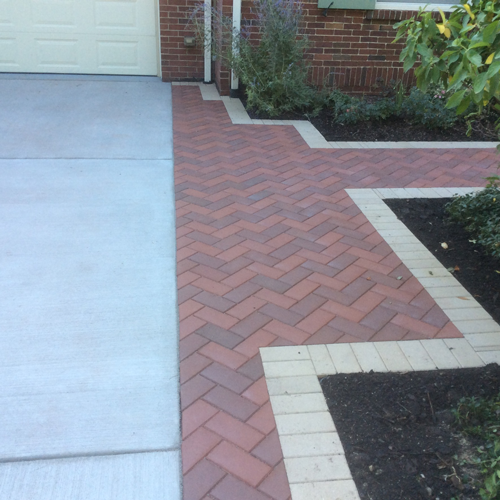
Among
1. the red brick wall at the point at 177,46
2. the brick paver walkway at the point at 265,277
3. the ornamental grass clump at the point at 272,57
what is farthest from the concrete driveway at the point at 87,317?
the red brick wall at the point at 177,46

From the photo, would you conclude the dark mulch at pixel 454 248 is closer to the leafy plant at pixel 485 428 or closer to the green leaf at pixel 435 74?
the leafy plant at pixel 485 428

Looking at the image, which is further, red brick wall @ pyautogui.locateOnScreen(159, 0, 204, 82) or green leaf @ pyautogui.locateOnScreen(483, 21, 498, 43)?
red brick wall @ pyautogui.locateOnScreen(159, 0, 204, 82)

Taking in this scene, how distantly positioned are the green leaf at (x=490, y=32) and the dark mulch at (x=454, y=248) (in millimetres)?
1732

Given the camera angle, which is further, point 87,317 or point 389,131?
point 389,131

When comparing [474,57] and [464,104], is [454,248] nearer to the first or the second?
[464,104]

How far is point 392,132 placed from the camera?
6.76m

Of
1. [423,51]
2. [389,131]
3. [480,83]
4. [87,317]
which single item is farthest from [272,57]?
[480,83]

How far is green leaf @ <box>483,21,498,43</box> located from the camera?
83.7 inches

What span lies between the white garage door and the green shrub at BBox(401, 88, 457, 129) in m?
4.29

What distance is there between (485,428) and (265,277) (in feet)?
5.40

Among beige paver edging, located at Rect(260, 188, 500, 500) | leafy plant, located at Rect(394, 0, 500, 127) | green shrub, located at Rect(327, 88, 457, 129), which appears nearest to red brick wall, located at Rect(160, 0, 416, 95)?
green shrub, located at Rect(327, 88, 457, 129)

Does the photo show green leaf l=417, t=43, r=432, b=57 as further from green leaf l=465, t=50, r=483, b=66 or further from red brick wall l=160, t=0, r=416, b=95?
red brick wall l=160, t=0, r=416, b=95

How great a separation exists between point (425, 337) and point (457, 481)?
40.2 inches

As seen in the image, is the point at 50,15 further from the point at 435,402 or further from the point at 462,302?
the point at 435,402
